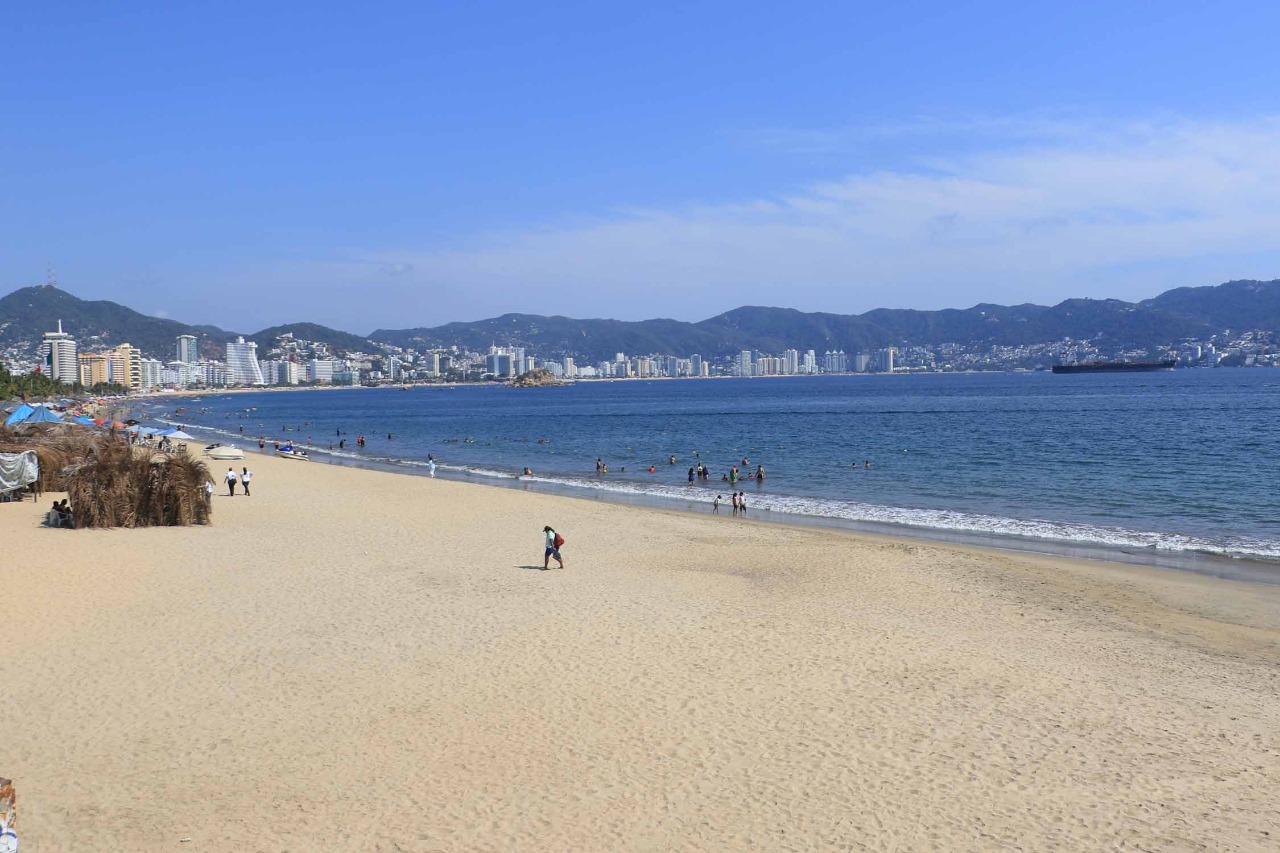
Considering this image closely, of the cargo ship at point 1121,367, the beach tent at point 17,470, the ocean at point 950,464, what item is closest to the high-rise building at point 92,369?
the ocean at point 950,464

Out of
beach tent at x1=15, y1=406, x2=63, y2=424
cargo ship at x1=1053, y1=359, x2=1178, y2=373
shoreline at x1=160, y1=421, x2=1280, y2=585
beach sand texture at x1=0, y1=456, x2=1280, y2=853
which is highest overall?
cargo ship at x1=1053, y1=359, x2=1178, y2=373

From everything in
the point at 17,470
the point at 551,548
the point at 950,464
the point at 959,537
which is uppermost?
the point at 17,470

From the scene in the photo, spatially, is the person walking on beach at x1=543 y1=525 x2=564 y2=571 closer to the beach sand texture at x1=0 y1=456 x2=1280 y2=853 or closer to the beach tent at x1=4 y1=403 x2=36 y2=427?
the beach sand texture at x1=0 y1=456 x2=1280 y2=853

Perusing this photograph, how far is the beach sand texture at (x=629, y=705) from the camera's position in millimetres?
7051

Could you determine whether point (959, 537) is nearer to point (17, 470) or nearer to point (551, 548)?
point (551, 548)

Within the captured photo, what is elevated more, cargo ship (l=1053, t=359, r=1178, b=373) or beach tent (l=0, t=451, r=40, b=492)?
cargo ship (l=1053, t=359, r=1178, b=373)

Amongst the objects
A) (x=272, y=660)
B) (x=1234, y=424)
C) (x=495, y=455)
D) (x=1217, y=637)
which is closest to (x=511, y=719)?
(x=272, y=660)

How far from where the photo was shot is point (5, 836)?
535 centimetres

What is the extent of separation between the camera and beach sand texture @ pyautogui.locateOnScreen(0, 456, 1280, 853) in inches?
278

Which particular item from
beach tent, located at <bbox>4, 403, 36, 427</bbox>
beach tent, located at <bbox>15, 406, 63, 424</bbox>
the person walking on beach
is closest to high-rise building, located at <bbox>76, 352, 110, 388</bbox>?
beach tent, located at <bbox>15, 406, 63, 424</bbox>

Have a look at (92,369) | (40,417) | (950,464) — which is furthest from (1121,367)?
(92,369)

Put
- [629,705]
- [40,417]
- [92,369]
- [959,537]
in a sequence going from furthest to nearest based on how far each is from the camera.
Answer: [92,369]
[40,417]
[959,537]
[629,705]

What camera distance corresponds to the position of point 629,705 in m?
9.54

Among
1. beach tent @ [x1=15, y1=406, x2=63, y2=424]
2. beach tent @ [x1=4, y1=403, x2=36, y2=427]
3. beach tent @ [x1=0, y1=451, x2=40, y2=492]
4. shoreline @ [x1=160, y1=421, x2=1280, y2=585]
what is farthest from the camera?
beach tent @ [x1=15, y1=406, x2=63, y2=424]
